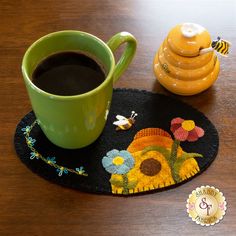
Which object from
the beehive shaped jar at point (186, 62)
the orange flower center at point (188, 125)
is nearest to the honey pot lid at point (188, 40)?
the beehive shaped jar at point (186, 62)

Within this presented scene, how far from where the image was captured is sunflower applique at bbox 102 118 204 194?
607 millimetres

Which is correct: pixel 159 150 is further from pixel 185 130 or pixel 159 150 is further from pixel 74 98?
pixel 74 98

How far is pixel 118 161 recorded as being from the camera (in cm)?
63

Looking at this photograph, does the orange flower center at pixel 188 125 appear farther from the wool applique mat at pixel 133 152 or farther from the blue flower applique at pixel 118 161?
the blue flower applique at pixel 118 161

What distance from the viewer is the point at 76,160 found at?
2.06 feet

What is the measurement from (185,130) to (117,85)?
14cm

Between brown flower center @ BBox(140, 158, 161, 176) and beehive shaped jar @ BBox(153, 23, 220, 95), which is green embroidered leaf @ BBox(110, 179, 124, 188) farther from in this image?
beehive shaped jar @ BBox(153, 23, 220, 95)

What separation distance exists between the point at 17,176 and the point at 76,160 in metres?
0.09

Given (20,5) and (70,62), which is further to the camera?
(20,5)

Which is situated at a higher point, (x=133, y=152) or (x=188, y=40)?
(x=188, y=40)

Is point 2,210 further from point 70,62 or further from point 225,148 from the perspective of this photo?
point 225,148

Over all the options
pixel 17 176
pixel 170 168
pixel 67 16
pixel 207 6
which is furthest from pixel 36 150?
pixel 207 6

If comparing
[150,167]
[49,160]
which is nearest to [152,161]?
[150,167]

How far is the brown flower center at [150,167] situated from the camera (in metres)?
0.62
